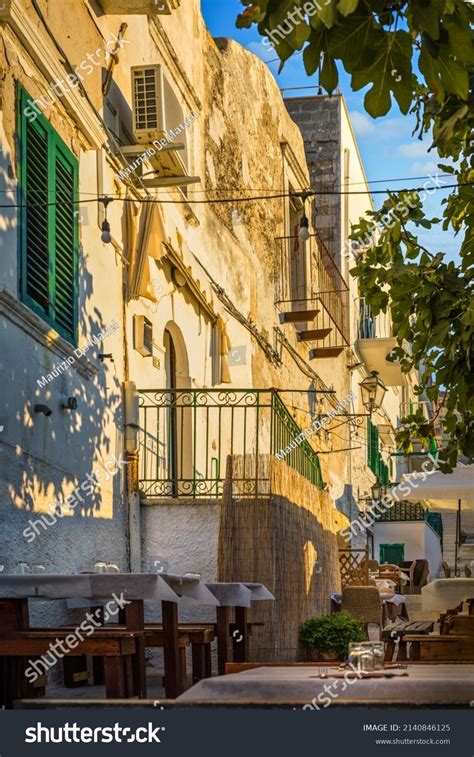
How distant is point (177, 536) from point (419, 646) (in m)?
3.41

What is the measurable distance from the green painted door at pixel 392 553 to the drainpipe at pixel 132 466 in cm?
1753

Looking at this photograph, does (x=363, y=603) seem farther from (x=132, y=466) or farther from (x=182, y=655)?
(x=182, y=655)

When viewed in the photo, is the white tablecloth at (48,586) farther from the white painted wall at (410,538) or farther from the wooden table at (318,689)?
the white painted wall at (410,538)

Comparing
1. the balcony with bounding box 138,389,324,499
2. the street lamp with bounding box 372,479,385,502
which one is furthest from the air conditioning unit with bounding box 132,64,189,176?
the street lamp with bounding box 372,479,385,502

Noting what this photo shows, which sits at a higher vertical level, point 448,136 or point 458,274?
point 448,136

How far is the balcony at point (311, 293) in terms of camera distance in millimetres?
21828

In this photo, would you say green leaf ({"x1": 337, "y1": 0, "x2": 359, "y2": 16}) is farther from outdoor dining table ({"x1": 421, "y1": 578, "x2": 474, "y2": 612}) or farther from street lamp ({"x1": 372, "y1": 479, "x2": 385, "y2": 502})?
street lamp ({"x1": 372, "y1": 479, "x2": 385, "y2": 502})

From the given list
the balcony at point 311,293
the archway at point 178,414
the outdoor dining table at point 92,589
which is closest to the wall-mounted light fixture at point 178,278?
the archway at point 178,414

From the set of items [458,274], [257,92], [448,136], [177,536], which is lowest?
[177,536]

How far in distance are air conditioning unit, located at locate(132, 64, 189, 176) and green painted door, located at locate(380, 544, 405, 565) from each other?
17484mm

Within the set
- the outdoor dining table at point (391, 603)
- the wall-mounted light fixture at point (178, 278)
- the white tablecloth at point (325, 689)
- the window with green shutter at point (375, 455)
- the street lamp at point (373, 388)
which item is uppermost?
the wall-mounted light fixture at point (178, 278)

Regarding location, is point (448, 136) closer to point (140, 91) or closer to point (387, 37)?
point (387, 37)

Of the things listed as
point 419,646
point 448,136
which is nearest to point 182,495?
point 419,646

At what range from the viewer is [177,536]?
12.4 metres
